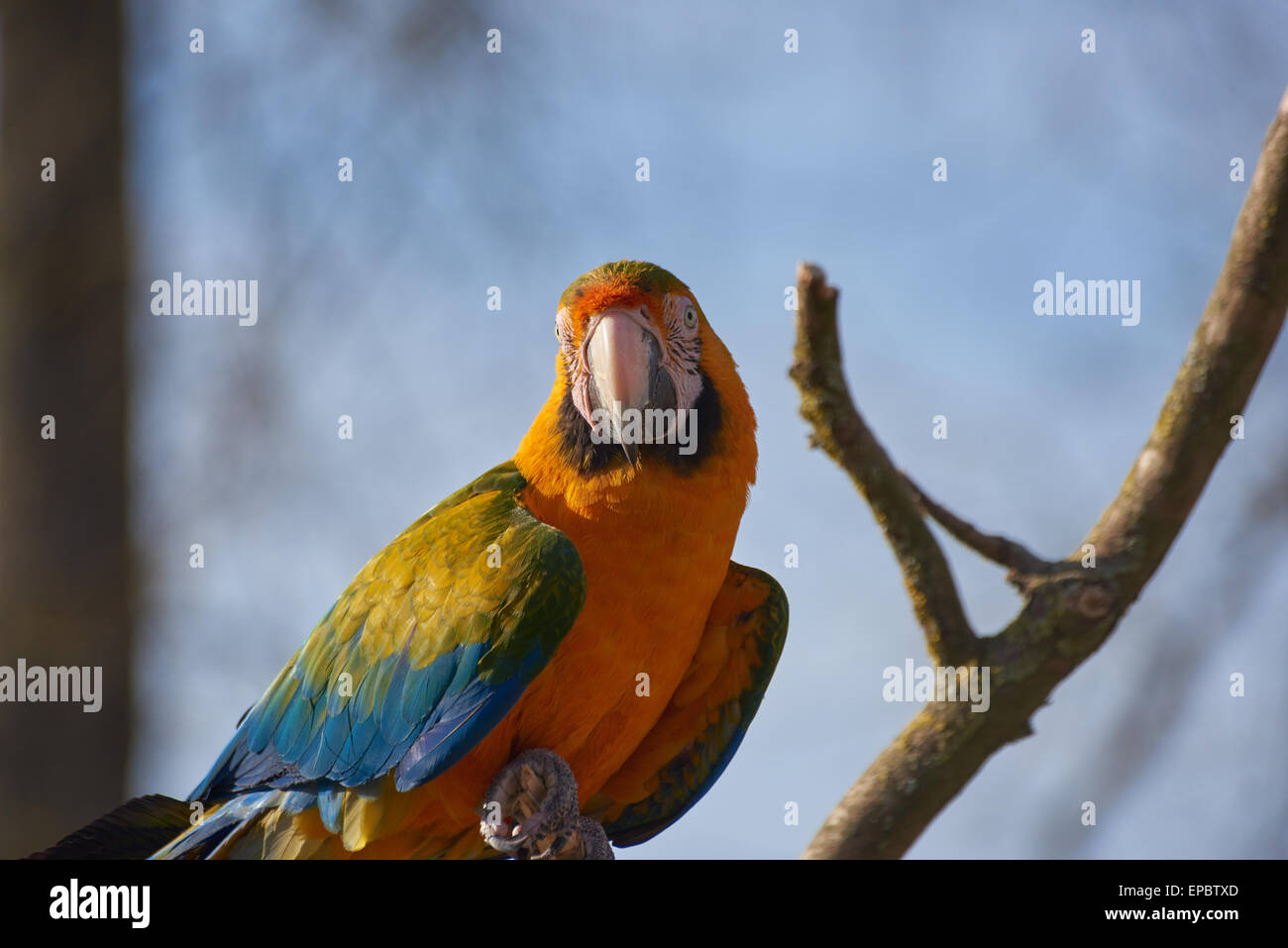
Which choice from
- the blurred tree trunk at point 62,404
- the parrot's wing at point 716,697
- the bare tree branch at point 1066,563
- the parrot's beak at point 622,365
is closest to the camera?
the bare tree branch at point 1066,563

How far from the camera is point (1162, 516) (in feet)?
8.64

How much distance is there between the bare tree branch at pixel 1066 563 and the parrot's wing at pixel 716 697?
1.36 m

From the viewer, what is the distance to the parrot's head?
3617 millimetres

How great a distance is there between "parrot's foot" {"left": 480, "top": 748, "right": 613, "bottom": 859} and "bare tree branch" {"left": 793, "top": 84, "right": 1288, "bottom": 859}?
0.92m

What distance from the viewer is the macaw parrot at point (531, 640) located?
346 centimetres

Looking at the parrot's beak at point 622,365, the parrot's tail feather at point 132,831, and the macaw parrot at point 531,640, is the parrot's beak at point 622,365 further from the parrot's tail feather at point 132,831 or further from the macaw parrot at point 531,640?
the parrot's tail feather at point 132,831

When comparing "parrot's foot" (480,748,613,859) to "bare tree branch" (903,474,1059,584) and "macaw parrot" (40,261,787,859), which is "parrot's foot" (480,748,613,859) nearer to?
"macaw parrot" (40,261,787,859)

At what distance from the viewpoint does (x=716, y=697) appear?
4.12m

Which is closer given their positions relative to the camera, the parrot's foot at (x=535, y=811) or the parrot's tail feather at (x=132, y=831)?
the parrot's foot at (x=535, y=811)

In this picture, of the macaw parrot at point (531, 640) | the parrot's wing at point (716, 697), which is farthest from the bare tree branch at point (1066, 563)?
the parrot's wing at point (716, 697)

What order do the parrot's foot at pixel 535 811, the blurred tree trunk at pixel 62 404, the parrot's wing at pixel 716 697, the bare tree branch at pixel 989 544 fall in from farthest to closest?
1. the blurred tree trunk at pixel 62 404
2. the parrot's wing at pixel 716 697
3. the parrot's foot at pixel 535 811
4. the bare tree branch at pixel 989 544

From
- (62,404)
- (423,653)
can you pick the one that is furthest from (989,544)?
(62,404)

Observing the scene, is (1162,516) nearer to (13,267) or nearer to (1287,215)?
(1287,215)

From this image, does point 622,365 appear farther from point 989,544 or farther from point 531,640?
point 989,544
